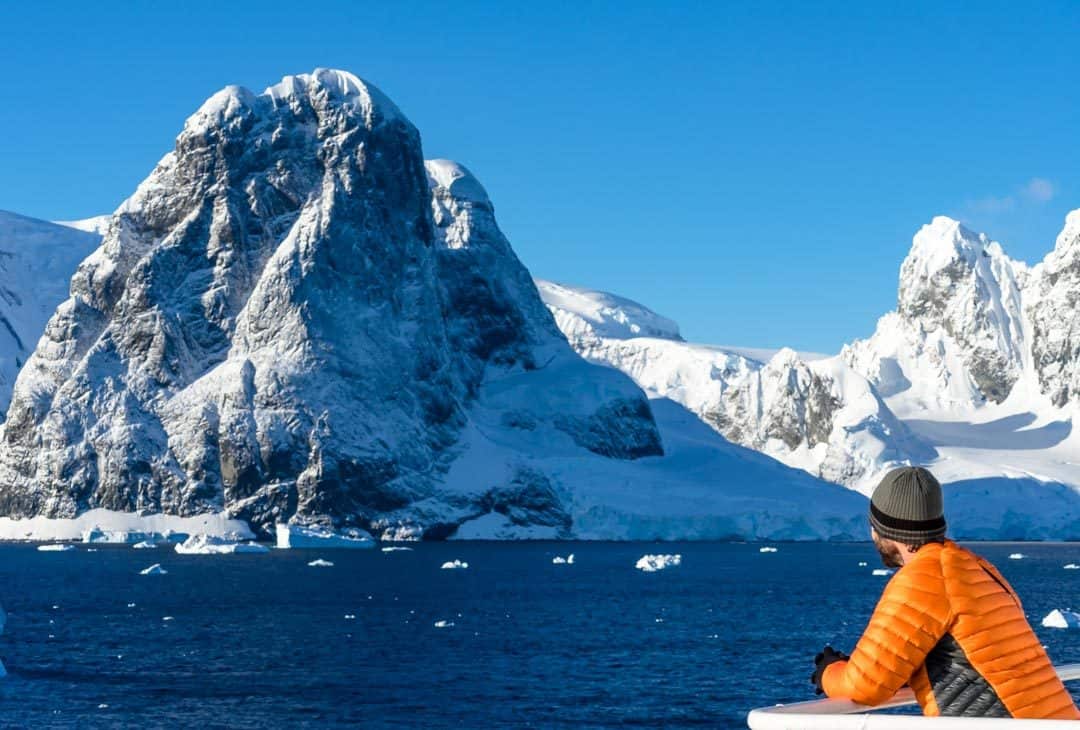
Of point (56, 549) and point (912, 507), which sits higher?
point (56, 549)

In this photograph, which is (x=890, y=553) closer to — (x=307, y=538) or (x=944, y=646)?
(x=944, y=646)

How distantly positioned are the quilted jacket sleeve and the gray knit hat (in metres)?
0.40

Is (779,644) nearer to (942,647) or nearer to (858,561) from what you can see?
(942,647)

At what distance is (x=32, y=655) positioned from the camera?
63.8m

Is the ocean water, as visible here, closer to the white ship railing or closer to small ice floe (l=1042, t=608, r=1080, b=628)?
small ice floe (l=1042, t=608, r=1080, b=628)

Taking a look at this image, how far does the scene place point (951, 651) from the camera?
7.36m

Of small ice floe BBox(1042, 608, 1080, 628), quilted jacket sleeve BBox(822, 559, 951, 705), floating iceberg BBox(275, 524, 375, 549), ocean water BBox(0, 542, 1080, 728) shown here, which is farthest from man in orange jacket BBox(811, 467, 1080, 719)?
floating iceberg BBox(275, 524, 375, 549)

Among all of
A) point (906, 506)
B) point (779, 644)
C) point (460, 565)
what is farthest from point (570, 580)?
point (906, 506)

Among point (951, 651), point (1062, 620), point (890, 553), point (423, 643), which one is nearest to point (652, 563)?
point (1062, 620)

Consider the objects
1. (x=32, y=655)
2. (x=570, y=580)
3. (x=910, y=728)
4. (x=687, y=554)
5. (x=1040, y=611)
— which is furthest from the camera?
(x=687, y=554)

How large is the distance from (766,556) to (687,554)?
10.1m

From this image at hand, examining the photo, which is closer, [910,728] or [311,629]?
[910,728]

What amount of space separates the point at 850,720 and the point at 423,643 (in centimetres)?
6371

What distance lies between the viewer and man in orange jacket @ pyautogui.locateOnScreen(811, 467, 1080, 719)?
7.12 meters
